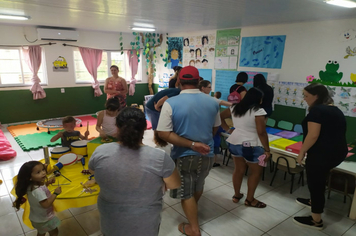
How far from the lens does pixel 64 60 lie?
7035 millimetres

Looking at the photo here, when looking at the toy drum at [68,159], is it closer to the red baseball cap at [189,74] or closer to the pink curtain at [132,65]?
the red baseball cap at [189,74]

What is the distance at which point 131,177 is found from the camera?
4.43 feet

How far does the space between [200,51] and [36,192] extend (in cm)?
539

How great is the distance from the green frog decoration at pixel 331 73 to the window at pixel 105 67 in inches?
232

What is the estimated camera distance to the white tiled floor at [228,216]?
2.60 meters

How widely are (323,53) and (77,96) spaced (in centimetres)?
650

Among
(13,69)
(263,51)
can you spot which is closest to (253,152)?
(263,51)

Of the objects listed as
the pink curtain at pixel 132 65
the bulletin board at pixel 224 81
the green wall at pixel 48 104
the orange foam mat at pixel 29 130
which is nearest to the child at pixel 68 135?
the orange foam mat at pixel 29 130

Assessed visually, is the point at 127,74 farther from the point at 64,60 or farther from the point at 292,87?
the point at 292,87

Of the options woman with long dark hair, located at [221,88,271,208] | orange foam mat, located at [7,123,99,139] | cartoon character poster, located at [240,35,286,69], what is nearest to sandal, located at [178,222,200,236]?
woman with long dark hair, located at [221,88,271,208]

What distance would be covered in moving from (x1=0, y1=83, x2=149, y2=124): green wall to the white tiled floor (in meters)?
3.81

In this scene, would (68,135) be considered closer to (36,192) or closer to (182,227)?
(36,192)

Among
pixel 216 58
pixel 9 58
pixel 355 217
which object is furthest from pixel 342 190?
pixel 9 58

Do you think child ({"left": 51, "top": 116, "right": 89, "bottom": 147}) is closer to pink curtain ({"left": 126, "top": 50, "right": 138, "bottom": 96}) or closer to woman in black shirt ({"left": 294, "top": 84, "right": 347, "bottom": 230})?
woman in black shirt ({"left": 294, "top": 84, "right": 347, "bottom": 230})
